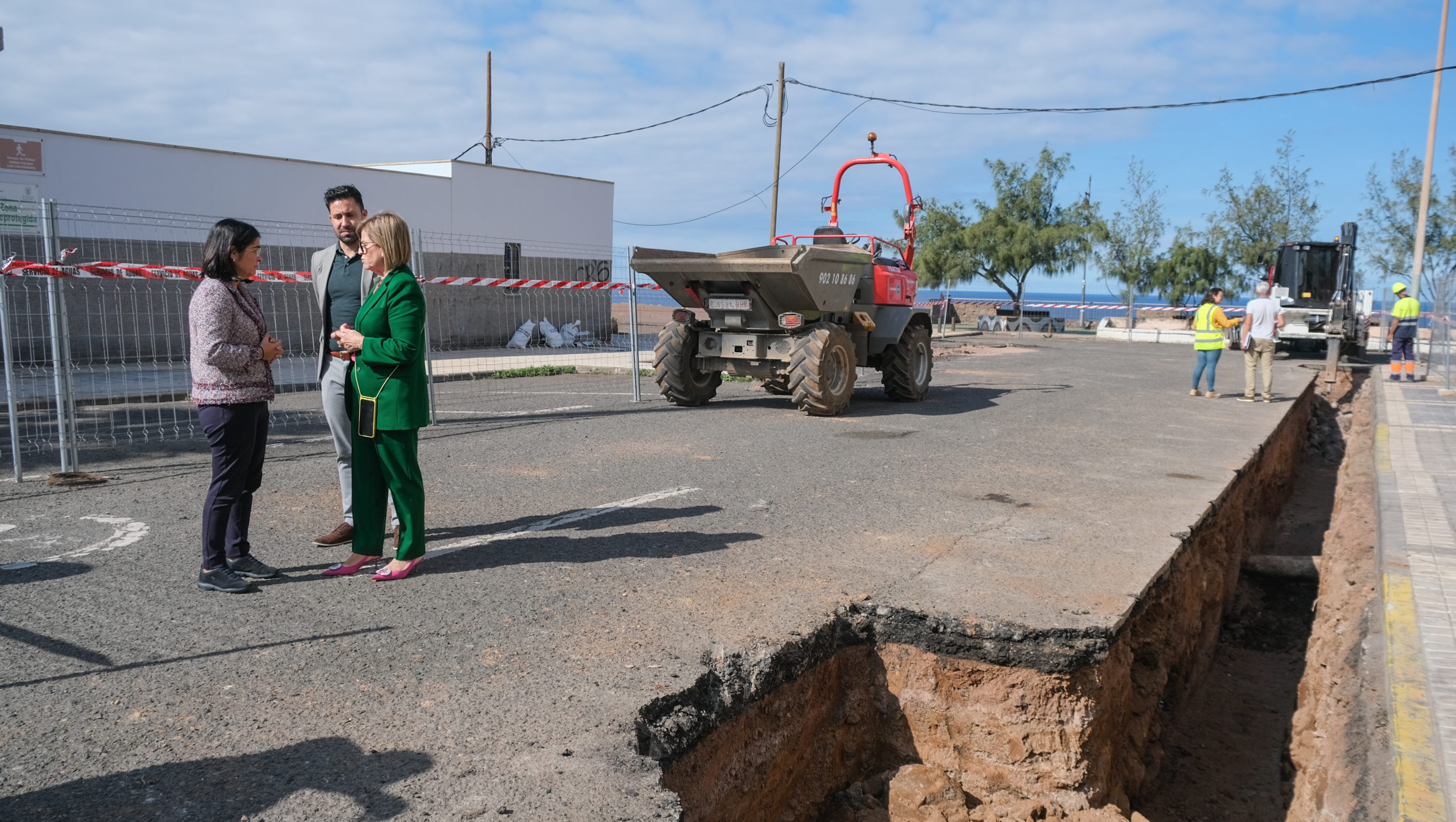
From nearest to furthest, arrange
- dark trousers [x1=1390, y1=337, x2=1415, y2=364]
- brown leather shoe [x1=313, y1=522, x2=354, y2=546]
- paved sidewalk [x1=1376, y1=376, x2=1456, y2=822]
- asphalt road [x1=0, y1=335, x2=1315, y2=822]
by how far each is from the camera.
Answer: asphalt road [x1=0, y1=335, x2=1315, y2=822], paved sidewalk [x1=1376, y1=376, x2=1456, y2=822], brown leather shoe [x1=313, y1=522, x2=354, y2=546], dark trousers [x1=1390, y1=337, x2=1415, y2=364]

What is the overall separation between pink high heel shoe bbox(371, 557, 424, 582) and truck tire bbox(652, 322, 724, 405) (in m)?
6.91

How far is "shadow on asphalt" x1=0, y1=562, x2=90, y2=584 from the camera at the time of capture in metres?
4.62

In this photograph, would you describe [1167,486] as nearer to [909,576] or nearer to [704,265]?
[909,576]

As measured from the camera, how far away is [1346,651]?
516 cm

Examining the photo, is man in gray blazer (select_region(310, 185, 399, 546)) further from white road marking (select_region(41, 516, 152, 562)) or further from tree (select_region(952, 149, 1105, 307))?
tree (select_region(952, 149, 1105, 307))

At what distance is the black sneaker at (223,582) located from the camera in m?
4.46

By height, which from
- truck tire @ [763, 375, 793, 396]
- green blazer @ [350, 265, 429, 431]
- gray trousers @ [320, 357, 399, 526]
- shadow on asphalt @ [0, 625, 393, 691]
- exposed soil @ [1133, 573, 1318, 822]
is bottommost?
exposed soil @ [1133, 573, 1318, 822]

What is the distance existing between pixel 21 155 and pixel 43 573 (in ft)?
43.6

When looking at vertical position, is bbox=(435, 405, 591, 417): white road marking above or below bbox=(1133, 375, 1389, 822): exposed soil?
above

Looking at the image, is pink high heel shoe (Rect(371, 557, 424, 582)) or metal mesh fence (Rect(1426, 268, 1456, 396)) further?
metal mesh fence (Rect(1426, 268, 1456, 396))

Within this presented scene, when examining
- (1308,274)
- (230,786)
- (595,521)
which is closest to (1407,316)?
(1308,274)

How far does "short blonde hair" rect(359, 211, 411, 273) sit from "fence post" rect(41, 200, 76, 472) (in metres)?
3.93

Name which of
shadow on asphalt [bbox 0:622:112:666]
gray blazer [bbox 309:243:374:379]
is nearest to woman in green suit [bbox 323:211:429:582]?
gray blazer [bbox 309:243:374:379]

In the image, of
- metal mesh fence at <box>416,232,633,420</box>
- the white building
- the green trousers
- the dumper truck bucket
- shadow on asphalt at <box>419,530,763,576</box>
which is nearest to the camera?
the green trousers
